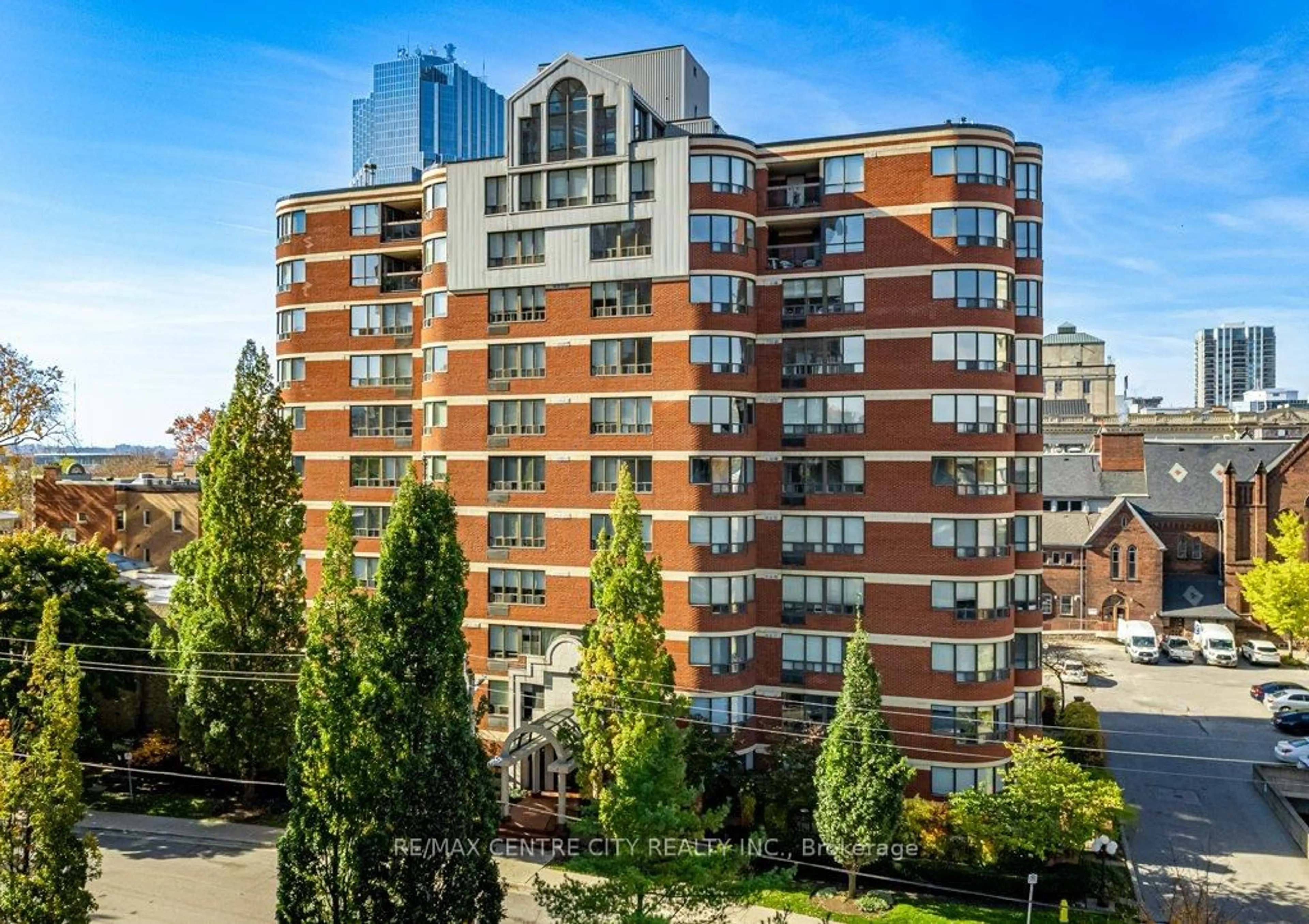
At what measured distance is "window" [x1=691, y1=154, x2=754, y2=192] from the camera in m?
38.4

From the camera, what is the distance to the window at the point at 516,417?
40812 millimetres

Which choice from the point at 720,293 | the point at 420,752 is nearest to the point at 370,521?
the point at 720,293

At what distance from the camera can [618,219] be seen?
39.1 meters

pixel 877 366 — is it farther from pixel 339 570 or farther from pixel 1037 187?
pixel 339 570

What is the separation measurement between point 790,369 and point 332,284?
944 inches

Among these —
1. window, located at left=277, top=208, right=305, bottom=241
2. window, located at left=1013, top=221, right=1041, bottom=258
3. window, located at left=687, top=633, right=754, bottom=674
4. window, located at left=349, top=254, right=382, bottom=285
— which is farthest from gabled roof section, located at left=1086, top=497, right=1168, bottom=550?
window, located at left=277, top=208, right=305, bottom=241

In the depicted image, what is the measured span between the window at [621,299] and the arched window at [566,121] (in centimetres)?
585

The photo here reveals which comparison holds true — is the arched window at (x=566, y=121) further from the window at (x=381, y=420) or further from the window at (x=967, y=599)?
the window at (x=967, y=599)

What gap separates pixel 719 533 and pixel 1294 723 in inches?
1271

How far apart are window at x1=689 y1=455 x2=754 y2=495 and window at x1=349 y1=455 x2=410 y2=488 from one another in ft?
51.2

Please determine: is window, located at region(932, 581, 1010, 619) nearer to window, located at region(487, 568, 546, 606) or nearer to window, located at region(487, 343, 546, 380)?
window, located at region(487, 568, 546, 606)

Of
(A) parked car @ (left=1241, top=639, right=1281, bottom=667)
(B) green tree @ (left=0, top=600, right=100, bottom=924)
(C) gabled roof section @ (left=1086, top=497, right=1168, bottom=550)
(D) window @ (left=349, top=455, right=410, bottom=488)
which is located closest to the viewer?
(B) green tree @ (left=0, top=600, right=100, bottom=924)

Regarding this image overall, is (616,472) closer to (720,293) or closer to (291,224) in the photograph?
(720,293)

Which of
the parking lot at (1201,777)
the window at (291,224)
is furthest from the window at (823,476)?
the window at (291,224)
